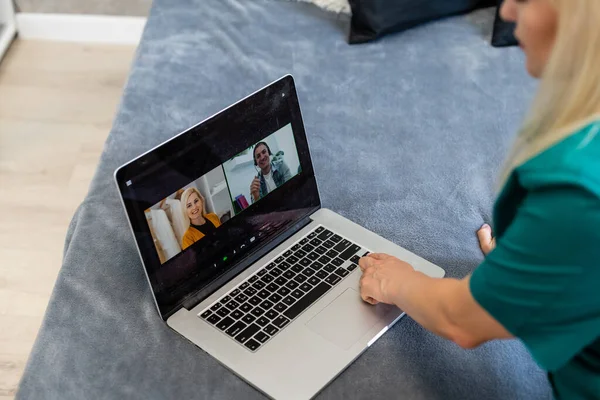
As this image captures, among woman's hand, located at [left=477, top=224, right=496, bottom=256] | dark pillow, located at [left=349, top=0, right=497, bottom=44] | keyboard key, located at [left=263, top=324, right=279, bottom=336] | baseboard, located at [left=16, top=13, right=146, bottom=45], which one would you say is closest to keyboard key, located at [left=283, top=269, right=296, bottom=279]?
keyboard key, located at [left=263, top=324, right=279, bottom=336]

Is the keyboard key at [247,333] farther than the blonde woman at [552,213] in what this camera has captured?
Yes

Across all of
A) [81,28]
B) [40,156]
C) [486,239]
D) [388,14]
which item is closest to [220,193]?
[486,239]

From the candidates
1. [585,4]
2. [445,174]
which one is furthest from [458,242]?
[585,4]

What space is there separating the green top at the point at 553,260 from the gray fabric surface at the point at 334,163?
0.26 meters

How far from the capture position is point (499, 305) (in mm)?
734

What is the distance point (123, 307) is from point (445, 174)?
62 cm

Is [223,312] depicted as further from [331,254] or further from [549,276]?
[549,276]

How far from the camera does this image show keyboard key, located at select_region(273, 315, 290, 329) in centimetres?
102

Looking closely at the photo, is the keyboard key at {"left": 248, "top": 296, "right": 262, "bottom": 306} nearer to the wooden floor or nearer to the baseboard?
the wooden floor

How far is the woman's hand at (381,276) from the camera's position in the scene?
992 mm

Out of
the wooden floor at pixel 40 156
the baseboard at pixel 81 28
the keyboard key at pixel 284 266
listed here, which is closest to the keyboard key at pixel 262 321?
the keyboard key at pixel 284 266

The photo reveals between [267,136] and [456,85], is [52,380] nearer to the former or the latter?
[267,136]

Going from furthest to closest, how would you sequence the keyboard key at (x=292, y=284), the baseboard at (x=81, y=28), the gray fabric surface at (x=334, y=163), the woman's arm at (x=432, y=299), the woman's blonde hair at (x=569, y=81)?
the baseboard at (x=81, y=28), the keyboard key at (x=292, y=284), the gray fabric surface at (x=334, y=163), the woman's arm at (x=432, y=299), the woman's blonde hair at (x=569, y=81)

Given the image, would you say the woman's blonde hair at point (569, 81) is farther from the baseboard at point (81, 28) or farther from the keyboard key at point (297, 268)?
the baseboard at point (81, 28)
